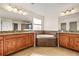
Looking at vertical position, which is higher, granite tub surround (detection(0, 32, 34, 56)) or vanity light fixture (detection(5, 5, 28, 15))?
vanity light fixture (detection(5, 5, 28, 15))

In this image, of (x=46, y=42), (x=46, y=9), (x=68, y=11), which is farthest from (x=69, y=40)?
(x=46, y=9)

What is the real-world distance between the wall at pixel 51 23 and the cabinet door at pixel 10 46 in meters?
2.11

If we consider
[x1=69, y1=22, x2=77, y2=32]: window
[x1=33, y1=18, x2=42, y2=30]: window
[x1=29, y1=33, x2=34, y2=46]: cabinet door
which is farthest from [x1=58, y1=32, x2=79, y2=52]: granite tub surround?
[x1=29, y1=33, x2=34, y2=46]: cabinet door

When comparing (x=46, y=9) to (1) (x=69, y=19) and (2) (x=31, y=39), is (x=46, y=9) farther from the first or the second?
(2) (x=31, y=39)

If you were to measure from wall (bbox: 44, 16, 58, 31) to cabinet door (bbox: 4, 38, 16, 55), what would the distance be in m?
2.11

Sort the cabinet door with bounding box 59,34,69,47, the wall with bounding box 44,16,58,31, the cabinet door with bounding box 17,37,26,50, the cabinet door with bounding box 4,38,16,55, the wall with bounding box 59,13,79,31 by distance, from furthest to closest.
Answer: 1. the wall with bounding box 44,16,58,31
2. the wall with bounding box 59,13,79,31
3. the cabinet door with bounding box 59,34,69,47
4. the cabinet door with bounding box 17,37,26,50
5. the cabinet door with bounding box 4,38,16,55

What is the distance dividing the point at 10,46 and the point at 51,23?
2481 millimetres

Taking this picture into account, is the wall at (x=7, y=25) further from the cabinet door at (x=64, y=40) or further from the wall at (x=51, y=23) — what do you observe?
the cabinet door at (x=64, y=40)

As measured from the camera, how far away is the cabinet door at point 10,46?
2879mm

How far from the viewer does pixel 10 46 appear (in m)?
3.06

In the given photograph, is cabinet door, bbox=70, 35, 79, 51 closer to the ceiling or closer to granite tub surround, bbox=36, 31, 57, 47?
granite tub surround, bbox=36, 31, 57, 47

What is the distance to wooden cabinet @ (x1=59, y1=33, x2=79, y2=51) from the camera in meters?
3.49

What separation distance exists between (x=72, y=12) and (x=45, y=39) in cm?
161

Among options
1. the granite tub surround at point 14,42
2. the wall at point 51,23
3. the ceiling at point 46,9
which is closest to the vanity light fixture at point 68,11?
the ceiling at point 46,9
